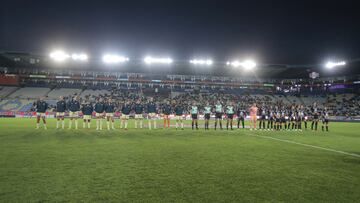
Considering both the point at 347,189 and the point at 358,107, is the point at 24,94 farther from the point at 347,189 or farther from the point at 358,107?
the point at 358,107

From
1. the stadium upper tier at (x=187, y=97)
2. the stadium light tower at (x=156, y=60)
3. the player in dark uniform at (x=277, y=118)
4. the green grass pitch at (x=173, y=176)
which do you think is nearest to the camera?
the green grass pitch at (x=173, y=176)

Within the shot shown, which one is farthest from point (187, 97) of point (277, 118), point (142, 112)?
point (142, 112)

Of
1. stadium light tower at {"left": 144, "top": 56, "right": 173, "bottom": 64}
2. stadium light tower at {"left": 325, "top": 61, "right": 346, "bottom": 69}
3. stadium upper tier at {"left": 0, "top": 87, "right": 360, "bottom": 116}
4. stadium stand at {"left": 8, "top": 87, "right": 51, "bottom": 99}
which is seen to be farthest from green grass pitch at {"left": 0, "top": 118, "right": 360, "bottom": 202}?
stadium light tower at {"left": 325, "top": 61, "right": 346, "bottom": 69}

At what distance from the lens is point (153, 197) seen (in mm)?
5051

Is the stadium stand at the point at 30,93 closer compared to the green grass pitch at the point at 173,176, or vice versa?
the green grass pitch at the point at 173,176

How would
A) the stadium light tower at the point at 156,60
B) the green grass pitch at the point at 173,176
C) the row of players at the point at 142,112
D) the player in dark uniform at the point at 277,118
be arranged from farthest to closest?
the stadium light tower at the point at 156,60, the player in dark uniform at the point at 277,118, the row of players at the point at 142,112, the green grass pitch at the point at 173,176

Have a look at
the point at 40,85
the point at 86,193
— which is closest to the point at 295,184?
the point at 86,193

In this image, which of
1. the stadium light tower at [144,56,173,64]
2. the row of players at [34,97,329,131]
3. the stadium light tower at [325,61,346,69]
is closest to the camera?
the row of players at [34,97,329,131]

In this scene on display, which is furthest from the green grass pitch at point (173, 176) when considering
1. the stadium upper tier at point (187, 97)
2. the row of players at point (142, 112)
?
the stadium upper tier at point (187, 97)

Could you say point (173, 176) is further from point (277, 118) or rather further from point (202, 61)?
point (202, 61)

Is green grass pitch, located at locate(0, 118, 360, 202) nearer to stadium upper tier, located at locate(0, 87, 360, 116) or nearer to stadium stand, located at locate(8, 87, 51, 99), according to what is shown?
stadium upper tier, located at locate(0, 87, 360, 116)

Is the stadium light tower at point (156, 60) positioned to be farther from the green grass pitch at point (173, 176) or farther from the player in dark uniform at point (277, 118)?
the green grass pitch at point (173, 176)

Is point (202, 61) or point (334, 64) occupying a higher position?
point (202, 61)

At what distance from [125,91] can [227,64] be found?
72.0 feet
